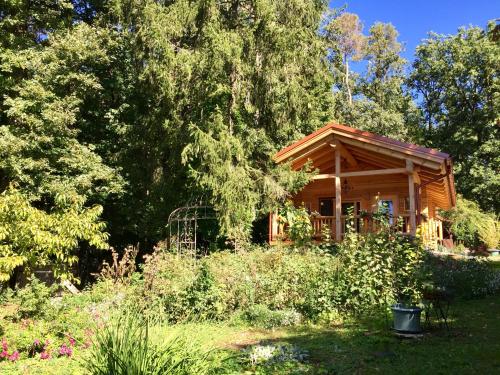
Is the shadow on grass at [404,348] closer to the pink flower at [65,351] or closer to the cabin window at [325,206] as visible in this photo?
the pink flower at [65,351]

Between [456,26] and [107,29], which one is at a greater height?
[456,26]

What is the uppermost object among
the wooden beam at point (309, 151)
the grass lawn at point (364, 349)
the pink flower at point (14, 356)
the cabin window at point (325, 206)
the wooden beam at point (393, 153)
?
the wooden beam at point (309, 151)

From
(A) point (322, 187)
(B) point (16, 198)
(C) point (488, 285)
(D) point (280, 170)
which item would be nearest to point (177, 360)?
(B) point (16, 198)

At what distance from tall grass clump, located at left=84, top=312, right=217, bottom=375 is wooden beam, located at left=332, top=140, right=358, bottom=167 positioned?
434 inches

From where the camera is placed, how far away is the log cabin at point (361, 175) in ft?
41.8

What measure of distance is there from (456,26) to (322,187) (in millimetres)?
23595

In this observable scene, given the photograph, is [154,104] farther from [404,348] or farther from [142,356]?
[142,356]

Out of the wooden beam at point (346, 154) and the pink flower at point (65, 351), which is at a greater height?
the wooden beam at point (346, 154)

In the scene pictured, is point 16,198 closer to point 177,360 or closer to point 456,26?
point 177,360

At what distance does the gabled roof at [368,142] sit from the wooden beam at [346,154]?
1.05ft

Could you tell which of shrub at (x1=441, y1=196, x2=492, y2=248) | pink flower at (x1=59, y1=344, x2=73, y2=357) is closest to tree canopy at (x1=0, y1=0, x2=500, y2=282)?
pink flower at (x1=59, y1=344, x2=73, y2=357)

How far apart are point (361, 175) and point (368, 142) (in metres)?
1.22

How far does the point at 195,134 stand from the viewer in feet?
40.9

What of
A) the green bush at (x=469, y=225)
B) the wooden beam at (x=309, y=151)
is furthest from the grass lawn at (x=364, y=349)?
the green bush at (x=469, y=225)
